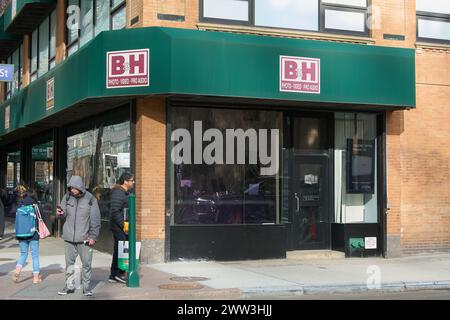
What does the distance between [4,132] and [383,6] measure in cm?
1479

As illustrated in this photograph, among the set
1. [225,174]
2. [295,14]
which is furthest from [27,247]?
[295,14]

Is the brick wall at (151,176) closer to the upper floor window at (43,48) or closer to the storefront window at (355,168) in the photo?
the storefront window at (355,168)

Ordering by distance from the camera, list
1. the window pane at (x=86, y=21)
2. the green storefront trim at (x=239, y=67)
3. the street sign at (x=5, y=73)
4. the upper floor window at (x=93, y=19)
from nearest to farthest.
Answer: the green storefront trim at (x=239, y=67)
the upper floor window at (x=93, y=19)
the window pane at (x=86, y=21)
the street sign at (x=5, y=73)

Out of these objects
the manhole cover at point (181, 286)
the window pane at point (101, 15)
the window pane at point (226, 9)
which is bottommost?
the manhole cover at point (181, 286)

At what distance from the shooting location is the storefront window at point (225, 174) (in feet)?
43.7

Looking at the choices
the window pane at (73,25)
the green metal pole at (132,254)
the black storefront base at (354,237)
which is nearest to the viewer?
the green metal pole at (132,254)

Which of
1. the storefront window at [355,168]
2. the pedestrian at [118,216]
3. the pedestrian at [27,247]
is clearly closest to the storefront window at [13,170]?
the storefront window at [355,168]

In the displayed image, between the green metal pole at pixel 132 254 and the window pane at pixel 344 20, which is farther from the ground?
the window pane at pixel 344 20

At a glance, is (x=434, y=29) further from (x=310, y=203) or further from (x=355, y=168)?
(x=310, y=203)

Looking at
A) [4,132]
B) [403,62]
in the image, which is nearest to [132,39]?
[403,62]

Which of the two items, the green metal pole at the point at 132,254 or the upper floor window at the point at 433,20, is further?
the upper floor window at the point at 433,20

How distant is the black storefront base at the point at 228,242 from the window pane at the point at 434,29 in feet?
20.5

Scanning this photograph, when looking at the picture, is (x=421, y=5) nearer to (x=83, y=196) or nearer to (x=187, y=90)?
(x=187, y=90)

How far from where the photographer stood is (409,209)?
1520cm
